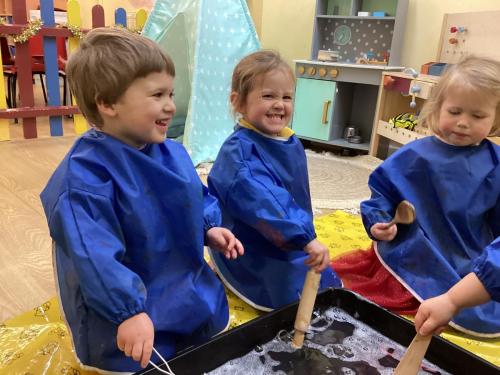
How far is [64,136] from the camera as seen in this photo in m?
2.65

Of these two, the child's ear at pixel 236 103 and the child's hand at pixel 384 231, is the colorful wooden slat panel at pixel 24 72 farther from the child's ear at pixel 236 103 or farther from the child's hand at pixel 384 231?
the child's hand at pixel 384 231

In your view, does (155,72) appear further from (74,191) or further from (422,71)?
(422,71)

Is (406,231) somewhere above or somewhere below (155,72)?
below

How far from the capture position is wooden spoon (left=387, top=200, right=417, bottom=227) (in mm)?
938

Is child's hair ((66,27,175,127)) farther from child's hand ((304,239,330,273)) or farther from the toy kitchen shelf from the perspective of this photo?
the toy kitchen shelf

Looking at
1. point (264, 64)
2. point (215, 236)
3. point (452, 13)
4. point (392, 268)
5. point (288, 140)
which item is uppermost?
point (452, 13)

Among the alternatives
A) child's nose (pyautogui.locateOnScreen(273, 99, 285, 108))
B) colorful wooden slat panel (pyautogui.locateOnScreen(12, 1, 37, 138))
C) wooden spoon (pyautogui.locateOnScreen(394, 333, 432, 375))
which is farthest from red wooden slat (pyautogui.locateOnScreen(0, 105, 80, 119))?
wooden spoon (pyautogui.locateOnScreen(394, 333, 432, 375))

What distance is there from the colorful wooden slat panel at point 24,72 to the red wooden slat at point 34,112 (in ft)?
0.12

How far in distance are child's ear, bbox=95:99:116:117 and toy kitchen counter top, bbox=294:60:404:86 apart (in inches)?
77.0

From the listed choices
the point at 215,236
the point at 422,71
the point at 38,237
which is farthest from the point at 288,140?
the point at 422,71

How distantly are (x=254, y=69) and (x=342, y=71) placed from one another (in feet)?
5.40

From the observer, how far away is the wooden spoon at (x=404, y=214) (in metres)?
0.94

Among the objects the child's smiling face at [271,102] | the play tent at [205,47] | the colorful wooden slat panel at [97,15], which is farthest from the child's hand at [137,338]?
the colorful wooden slat panel at [97,15]

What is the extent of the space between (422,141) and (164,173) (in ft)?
2.02
